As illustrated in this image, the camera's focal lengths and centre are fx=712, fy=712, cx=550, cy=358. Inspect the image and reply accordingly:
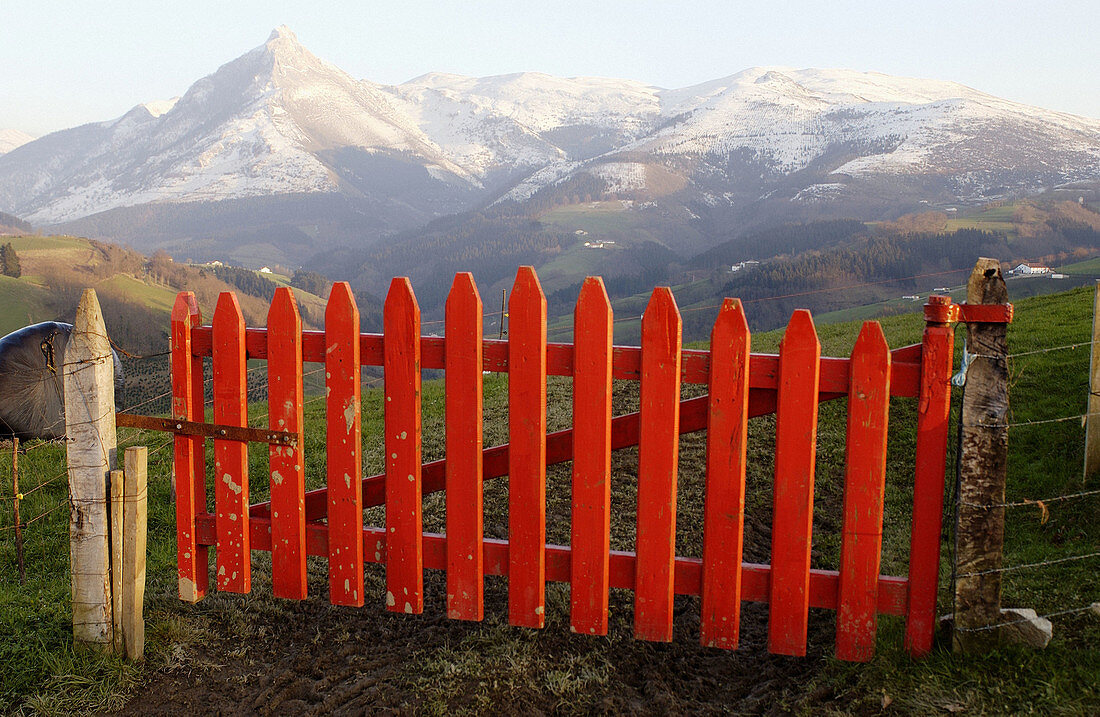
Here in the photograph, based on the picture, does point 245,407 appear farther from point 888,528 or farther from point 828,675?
point 888,528

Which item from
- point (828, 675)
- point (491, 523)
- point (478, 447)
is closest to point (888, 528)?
point (828, 675)

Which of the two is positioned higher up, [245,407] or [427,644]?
[245,407]

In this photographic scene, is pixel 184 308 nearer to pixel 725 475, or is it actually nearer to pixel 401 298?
pixel 401 298

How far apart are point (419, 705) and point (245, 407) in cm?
197

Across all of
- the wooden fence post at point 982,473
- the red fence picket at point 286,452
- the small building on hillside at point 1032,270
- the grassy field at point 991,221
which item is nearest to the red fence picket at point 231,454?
the red fence picket at point 286,452

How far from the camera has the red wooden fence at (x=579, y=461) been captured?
11.4 ft

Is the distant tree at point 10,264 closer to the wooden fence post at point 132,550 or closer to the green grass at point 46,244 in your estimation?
the green grass at point 46,244

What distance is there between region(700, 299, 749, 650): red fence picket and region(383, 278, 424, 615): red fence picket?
1.58 metres

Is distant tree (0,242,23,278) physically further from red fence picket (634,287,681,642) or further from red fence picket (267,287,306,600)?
red fence picket (634,287,681,642)

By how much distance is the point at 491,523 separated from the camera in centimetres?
605

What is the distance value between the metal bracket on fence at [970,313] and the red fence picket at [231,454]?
361 centimetres

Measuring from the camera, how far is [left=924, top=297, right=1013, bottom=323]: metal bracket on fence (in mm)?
3301

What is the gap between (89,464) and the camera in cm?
398

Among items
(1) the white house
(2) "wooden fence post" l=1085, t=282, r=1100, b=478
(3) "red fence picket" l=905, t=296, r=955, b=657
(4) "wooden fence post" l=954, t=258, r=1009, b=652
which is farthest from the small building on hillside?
(3) "red fence picket" l=905, t=296, r=955, b=657
